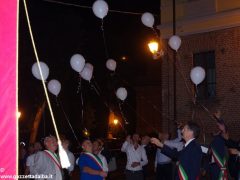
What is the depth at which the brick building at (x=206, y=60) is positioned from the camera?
14375mm

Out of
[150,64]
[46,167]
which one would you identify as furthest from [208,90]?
[150,64]

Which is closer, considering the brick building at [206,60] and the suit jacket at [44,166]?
the suit jacket at [44,166]

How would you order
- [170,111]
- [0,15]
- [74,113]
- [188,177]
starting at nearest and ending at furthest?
1. [0,15]
2. [188,177]
3. [170,111]
4. [74,113]

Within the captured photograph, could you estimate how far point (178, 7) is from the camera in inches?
640

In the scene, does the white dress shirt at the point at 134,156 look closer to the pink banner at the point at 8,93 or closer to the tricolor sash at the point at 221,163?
the tricolor sash at the point at 221,163

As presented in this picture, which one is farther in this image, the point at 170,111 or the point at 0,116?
the point at 170,111

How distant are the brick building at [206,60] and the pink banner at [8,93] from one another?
10876 mm

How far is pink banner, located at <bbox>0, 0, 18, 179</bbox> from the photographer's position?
4336 mm

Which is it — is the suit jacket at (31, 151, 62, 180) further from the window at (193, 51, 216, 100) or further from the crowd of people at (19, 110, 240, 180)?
the window at (193, 51, 216, 100)

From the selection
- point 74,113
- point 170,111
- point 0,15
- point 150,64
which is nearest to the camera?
point 0,15

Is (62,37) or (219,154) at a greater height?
(62,37)

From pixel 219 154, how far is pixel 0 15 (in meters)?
6.30

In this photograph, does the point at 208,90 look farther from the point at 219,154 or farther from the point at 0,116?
the point at 0,116

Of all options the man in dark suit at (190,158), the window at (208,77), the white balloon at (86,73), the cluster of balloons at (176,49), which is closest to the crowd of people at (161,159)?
the man in dark suit at (190,158)
